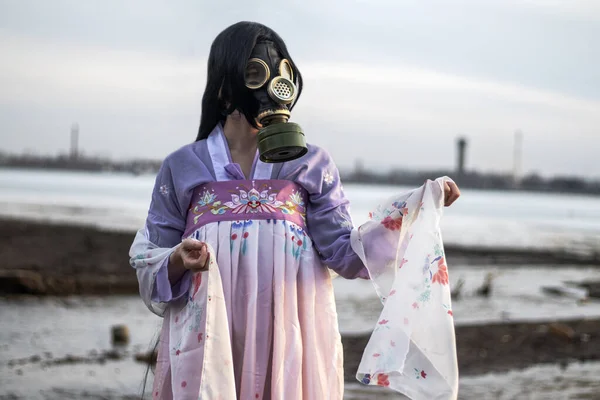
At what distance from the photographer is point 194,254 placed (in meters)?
2.41

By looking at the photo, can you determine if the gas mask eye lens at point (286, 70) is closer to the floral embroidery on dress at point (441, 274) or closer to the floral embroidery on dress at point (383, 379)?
the floral embroidery on dress at point (441, 274)

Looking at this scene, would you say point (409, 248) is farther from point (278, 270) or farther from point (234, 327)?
point (234, 327)

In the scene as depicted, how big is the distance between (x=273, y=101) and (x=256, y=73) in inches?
5.8

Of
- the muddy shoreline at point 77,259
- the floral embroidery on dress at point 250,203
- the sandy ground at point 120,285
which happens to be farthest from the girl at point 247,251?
the muddy shoreline at point 77,259

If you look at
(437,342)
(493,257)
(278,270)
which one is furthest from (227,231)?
(493,257)

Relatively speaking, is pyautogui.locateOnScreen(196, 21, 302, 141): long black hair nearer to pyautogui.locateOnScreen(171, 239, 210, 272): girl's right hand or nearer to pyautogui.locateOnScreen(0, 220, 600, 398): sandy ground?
pyautogui.locateOnScreen(171, 239, 210, 272): girl's right hand

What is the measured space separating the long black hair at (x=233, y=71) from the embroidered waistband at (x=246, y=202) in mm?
221

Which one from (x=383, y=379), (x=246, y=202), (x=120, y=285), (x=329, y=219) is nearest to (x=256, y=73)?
(x=246, y=202)

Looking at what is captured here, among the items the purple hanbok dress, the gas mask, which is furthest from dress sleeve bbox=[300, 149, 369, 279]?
the gas mask

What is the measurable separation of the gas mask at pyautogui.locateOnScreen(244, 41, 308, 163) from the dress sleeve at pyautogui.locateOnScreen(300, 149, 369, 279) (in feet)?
0.75

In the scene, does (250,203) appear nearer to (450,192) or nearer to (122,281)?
(450,192)

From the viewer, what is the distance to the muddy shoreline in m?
10.0

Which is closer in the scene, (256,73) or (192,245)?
(192,245)

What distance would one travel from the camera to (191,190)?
2.67 meters
